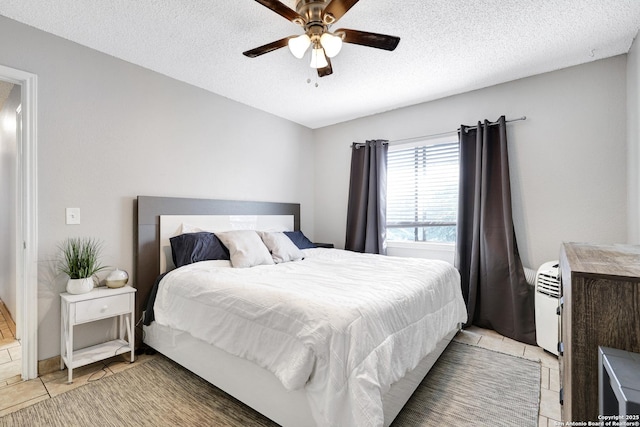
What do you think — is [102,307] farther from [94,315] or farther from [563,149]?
[563,149]

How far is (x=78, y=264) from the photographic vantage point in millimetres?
2207

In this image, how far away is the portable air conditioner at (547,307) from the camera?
2.40 m

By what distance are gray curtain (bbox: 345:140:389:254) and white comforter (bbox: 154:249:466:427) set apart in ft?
4.30

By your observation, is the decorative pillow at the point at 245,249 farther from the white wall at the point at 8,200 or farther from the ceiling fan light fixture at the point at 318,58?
the white wall at the point at 8,200

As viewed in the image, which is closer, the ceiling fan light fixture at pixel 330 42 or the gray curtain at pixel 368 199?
the ceiling fan light fixture at pixel 330 42

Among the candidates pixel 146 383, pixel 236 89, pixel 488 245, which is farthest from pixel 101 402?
pixel 488 245

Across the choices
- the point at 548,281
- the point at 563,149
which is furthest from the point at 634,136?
the point at 548,281

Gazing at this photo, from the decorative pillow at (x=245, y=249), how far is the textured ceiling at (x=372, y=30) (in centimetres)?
157

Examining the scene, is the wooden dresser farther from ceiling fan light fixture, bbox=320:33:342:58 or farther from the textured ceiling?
the textured ceiling

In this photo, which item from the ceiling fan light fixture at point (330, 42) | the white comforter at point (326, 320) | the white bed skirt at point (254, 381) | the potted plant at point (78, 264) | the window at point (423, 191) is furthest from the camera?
the window at point (423, 191)

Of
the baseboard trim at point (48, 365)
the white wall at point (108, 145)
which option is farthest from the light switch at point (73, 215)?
the baseboard trim at point (48, 365)

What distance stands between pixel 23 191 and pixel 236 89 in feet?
6.61

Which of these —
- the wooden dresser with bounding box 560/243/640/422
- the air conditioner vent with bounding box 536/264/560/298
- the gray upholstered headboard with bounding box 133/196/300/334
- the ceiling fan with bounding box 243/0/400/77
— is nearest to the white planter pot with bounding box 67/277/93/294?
the gray upholstered headboard with bounding box 133/196/300/334

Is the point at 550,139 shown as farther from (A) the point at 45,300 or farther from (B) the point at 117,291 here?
(A) the point at 45,300
